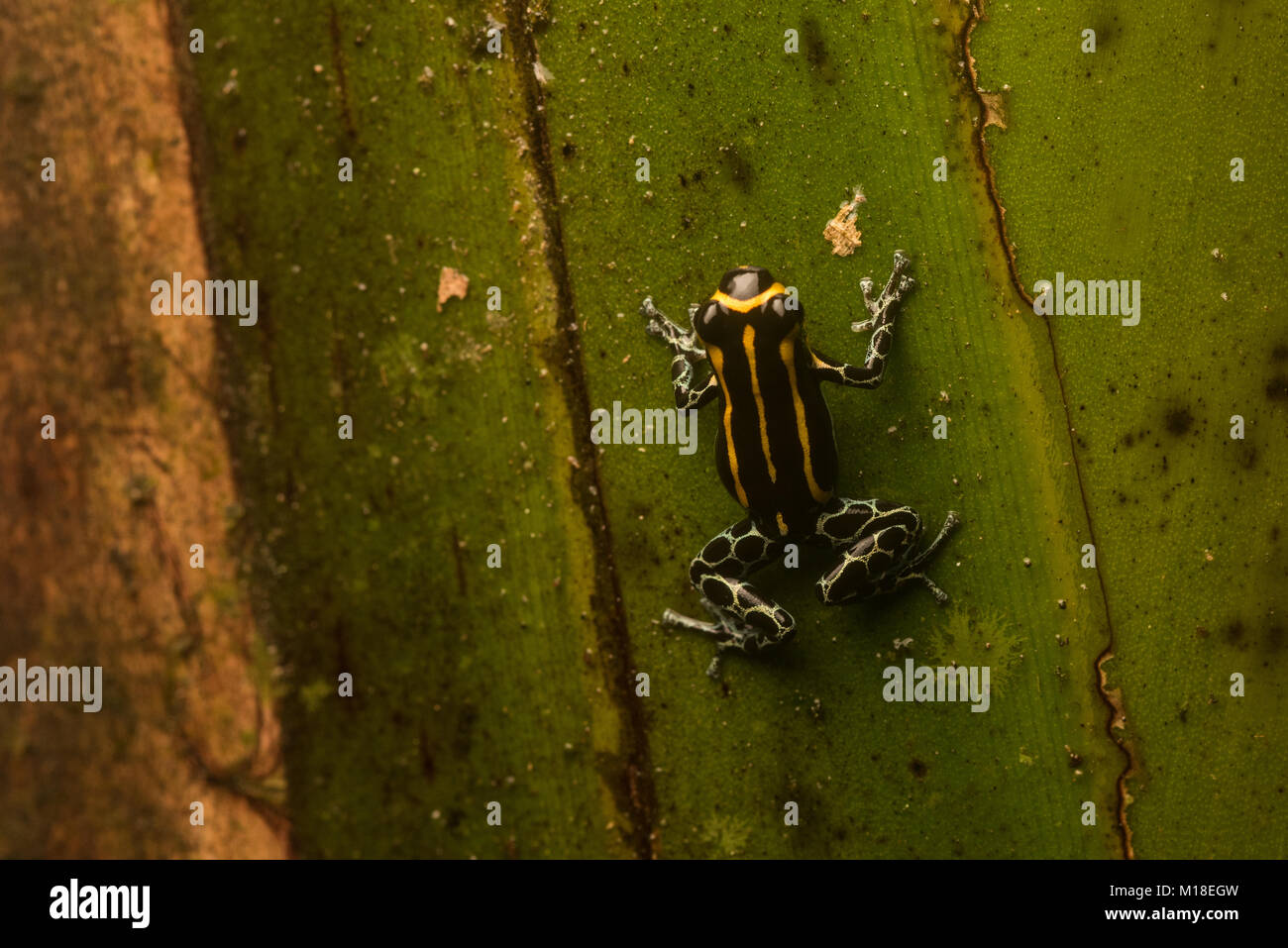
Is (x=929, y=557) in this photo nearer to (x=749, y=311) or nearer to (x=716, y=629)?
(x=716, y=629)

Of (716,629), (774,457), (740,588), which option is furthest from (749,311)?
(716,629)

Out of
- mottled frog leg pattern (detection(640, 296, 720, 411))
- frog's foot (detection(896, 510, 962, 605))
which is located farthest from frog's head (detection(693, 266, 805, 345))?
frog's foot (detection(896, 510, 962, 605))

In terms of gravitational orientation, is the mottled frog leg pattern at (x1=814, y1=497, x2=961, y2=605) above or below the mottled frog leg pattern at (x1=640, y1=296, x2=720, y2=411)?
below

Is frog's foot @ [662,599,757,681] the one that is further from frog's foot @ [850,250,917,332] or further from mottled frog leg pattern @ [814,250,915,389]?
frog's foot @ [850,250,917,332]

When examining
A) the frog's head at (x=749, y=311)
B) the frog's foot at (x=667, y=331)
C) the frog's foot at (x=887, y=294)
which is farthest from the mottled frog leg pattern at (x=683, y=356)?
the frog's foot at (x=887, y=294)
